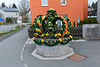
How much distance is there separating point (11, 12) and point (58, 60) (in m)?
62.2

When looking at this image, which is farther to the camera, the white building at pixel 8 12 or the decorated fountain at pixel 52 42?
the white building at pixel 8 12

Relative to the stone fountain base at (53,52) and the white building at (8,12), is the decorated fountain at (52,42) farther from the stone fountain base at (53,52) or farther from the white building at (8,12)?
the white building at (8,12)

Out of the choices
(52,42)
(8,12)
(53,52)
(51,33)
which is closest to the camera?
(52,42)

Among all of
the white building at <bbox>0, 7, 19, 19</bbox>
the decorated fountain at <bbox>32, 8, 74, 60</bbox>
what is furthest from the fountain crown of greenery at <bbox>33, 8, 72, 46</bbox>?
the white building at <bbox>0, 7, 19, 19</bbox>

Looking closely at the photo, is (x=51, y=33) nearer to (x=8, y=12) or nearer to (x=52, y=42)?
(x=52, y=42)

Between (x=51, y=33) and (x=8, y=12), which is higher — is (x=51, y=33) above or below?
below

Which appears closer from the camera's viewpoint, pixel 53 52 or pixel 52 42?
pixel 52 42

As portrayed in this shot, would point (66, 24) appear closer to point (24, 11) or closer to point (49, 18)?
point (49, 18)

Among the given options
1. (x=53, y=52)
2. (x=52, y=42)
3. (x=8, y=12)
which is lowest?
(x=53, y=52)

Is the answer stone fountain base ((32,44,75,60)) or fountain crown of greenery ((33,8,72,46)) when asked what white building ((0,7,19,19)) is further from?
stone fountain base ((32,44,75,60))

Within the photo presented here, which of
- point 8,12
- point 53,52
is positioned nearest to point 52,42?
point 53,52

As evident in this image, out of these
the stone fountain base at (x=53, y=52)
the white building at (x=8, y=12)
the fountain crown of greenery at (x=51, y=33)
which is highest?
the white building at (x=8, y=12)

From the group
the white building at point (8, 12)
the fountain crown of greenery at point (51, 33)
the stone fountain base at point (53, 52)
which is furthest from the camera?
the white building at point (8, 12)

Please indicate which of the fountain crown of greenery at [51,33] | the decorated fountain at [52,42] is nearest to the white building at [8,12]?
the fountain crown of greenery at [51,33]
